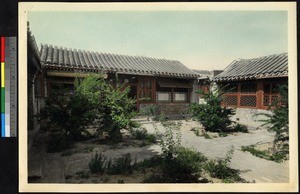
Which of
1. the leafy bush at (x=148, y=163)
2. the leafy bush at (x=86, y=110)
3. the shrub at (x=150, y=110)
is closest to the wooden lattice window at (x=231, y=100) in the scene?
the shrub at (x=150, y=110)

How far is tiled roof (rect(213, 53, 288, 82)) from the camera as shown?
Result: 7.71 m

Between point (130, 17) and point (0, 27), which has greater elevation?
point (130, 17)

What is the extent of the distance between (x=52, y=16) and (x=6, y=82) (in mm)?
1596

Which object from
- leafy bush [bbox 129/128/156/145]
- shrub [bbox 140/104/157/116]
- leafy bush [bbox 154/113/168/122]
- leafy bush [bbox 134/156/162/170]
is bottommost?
leafy bush [bbox 134/156/162/170]

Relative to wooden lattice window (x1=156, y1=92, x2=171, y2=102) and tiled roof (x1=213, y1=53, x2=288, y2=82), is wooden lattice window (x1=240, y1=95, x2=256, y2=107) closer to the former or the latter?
tiled roof (x1=213, y1=53, x2=288, y2=82)

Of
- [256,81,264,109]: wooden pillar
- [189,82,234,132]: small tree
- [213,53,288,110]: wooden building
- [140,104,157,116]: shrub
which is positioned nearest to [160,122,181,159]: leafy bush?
[189,82,234,132]: small tree

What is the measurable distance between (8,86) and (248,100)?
846cm

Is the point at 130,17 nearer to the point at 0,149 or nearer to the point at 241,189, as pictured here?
the point at 0,149

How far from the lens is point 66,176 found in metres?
4.14

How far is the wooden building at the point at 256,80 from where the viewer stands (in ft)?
26.6

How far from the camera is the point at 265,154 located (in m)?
5.40

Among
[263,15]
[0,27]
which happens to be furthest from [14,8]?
[263,15]

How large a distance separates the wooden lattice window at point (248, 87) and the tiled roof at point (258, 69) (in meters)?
0.56

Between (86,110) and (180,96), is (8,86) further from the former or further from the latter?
(180,96)
